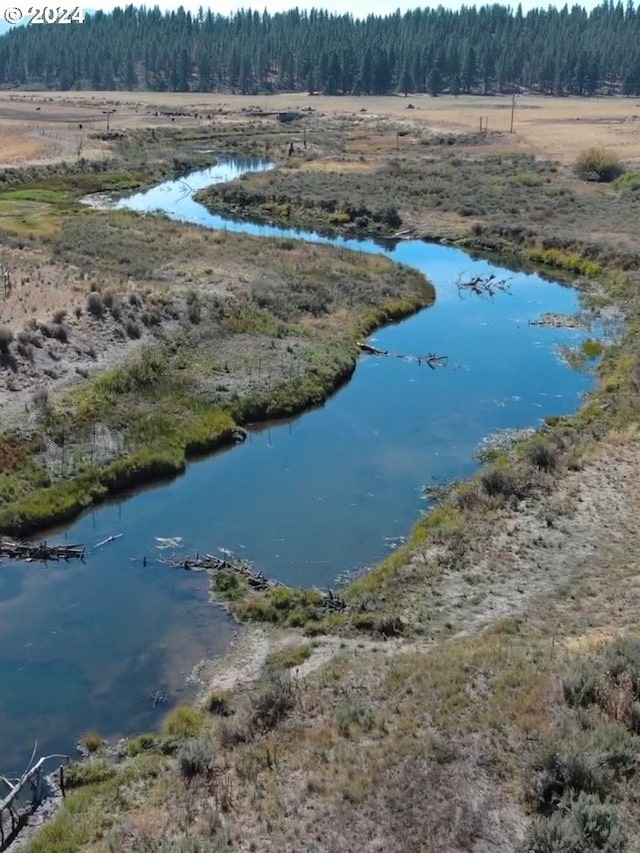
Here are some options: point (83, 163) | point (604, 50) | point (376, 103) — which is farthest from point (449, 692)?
point (604, 50)

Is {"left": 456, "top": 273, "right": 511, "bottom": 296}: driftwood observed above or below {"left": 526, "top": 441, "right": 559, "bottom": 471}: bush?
above

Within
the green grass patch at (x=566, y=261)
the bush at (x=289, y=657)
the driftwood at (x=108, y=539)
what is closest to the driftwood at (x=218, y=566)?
the driftwood at (x=108, y=539)

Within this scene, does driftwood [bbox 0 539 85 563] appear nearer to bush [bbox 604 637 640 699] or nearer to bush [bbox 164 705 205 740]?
bush [bbox 164 705 205 740]

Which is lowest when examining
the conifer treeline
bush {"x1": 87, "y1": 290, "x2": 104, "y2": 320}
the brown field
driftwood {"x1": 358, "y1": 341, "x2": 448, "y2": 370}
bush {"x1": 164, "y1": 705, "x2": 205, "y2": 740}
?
bush {"x1": 164, "y1": 705, "x2": 205, "y2": 740}

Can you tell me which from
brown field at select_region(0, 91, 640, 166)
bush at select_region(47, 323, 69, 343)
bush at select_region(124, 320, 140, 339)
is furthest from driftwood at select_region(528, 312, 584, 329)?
brown field at select_region(0, 91, 640, 166)

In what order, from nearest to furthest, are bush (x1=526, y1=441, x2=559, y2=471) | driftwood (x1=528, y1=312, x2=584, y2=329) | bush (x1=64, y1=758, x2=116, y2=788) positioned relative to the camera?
bush (x1=64, y1=758, x2=116, y2=788) → bush (x1=526, y1=441, x2=559, y2=471) → driftwood (x1=528, y1=312, x2=584, y2=329)

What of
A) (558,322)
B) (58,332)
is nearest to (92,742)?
(58,332)

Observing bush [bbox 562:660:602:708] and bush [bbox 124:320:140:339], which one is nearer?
bush [bbox 562:660:602:708]

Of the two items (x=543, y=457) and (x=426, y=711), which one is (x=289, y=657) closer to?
(x=426, y=711)
